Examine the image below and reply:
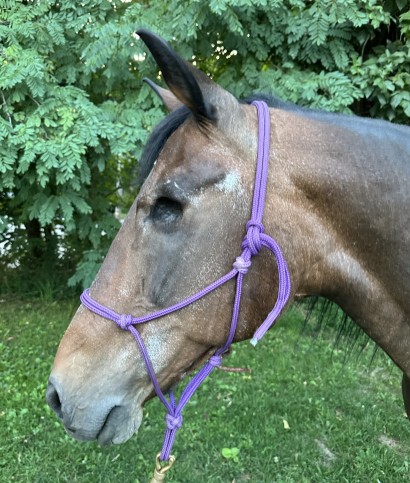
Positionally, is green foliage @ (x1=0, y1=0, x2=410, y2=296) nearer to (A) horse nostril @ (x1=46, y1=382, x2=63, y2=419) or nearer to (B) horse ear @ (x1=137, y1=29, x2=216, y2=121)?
(B) horse ear @ (x1=137, y1=29, x2=216, y2=121)

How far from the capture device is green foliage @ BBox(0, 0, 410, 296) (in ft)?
12.5

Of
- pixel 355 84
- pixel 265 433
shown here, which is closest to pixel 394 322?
pixel 265 433

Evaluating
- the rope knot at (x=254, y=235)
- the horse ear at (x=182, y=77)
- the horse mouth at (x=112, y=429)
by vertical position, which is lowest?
the horse mouth at (x=112, y=429)

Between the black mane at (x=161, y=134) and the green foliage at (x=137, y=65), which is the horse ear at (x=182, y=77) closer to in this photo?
the black mane at (x=161, y=134)

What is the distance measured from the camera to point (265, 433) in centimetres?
355

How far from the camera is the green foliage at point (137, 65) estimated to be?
12.5 feet

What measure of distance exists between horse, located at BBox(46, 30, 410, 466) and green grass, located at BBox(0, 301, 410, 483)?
1.18 metres

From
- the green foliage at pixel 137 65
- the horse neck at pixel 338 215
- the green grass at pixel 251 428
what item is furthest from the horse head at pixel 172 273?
the green foliage at pixel 137 65

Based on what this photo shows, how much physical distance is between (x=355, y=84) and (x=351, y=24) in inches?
19.6

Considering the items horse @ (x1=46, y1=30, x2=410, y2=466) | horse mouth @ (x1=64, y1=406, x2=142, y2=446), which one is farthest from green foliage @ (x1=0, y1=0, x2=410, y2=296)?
horse mouth @ (x1=64, y1=406, x2=142, y2=446)

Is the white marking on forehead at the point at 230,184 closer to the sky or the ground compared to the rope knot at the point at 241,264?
closer to the sky

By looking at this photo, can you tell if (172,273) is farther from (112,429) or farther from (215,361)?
(112,429)

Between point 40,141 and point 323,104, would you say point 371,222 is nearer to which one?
point 323,104

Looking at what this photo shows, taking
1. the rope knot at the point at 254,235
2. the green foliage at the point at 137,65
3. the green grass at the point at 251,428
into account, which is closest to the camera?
the rope knot at the point at 254,235
